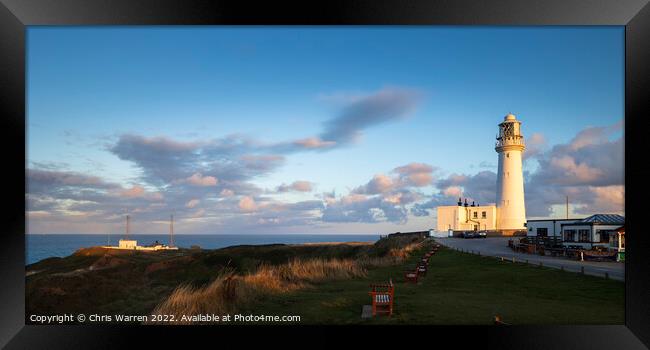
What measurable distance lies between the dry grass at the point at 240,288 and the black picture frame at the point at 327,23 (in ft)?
2.92

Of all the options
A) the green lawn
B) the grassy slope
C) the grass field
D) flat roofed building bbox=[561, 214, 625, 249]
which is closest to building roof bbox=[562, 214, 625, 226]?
flat roofed building bbox=[561, 214, 625, 249]

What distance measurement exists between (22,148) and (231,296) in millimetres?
4609

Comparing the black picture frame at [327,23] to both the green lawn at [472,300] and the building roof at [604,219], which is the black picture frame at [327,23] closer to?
the green lawn at [472,300]

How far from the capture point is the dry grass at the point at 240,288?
8.42 m

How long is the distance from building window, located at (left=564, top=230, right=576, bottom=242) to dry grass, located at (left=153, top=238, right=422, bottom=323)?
18.5 meters

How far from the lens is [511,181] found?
136 ft

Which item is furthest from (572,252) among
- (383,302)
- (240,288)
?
(240,288)

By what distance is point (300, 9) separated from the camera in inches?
294

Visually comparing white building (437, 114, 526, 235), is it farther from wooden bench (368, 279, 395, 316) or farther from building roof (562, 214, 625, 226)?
wooden bench (368, 279, 395, 316)

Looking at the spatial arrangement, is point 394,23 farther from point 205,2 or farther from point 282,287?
point 282,287

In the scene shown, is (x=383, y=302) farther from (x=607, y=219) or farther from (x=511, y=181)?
(x=511, y=181)

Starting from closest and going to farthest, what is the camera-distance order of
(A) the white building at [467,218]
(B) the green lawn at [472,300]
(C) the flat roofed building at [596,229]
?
(B) the green lawn at [472,300] < (C) the flat roofed building at [596,229] < (A) the white building at [467,218]

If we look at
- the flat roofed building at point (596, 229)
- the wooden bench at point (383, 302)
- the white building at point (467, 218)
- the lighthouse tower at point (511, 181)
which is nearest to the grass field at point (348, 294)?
the wooden bench at point (383, 302)

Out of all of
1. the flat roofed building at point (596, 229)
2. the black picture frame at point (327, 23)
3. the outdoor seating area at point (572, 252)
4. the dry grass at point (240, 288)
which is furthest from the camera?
the flat roofed building at point (596, 229)
